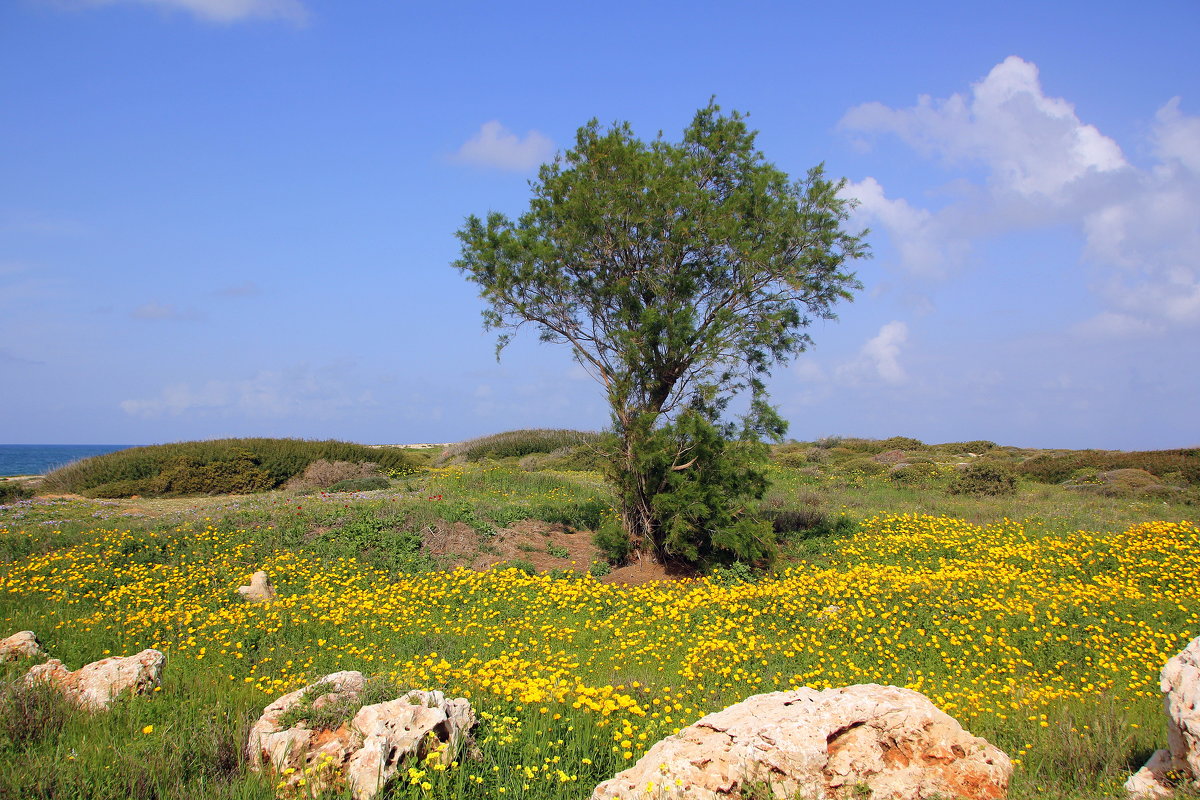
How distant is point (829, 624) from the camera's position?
9.48 metres

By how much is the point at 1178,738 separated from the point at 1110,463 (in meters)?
27.3

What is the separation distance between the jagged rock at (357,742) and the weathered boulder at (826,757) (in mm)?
1239

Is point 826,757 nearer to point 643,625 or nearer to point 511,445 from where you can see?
point 643,625

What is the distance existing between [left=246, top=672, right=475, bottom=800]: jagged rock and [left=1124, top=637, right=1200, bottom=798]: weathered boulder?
4.22m

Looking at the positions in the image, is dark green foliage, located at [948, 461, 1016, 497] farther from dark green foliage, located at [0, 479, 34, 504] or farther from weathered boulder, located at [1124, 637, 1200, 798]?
dark green foliage, located at [0, 479, 34, 504]

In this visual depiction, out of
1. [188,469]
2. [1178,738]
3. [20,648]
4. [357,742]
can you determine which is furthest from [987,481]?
[188,469]

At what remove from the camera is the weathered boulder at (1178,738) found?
4.10 metres

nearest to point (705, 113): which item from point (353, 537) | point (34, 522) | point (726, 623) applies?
point (726, 623)

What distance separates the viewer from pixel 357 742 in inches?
175

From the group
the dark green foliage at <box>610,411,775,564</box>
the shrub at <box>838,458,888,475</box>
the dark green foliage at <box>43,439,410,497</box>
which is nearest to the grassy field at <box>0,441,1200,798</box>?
the dark green foliage at <box>610,411,775,564</box>

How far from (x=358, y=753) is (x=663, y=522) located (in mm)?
9273

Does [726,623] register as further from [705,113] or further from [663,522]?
[705,113]

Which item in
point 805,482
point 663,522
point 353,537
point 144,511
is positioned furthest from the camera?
point 805,482

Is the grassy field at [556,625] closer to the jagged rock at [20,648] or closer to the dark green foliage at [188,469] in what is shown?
the jagged rock at [20,648]
